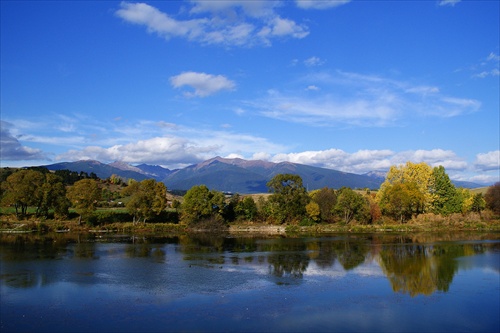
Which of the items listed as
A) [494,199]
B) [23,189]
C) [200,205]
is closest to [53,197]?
[23,189]

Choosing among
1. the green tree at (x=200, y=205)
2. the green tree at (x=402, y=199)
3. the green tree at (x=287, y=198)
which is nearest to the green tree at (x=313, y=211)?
the green tree at (x=287, y=198)

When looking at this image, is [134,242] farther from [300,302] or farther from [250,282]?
[300,302]

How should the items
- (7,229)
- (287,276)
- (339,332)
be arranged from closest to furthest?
1. (339,332)
2. (287,276)
3. (7,229)

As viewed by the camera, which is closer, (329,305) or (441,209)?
(329,305)

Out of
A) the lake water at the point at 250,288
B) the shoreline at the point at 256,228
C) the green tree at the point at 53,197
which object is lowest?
the lake water at the point at 250,288

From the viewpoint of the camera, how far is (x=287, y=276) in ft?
100

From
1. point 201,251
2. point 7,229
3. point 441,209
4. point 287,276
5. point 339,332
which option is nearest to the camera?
point 339,332

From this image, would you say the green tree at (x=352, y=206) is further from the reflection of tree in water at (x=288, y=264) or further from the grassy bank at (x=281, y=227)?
the reflection of tree in water at (x=288, y=264)

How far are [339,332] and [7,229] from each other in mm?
60496

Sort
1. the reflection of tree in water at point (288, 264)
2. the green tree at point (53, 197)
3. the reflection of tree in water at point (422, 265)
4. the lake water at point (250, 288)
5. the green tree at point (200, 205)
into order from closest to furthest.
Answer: the lake water at point (250, 288) → the reflection of tree in water at point (422, 265) → the reflection of tree in water at point (288, 264) → the green tree at point (53, 197) → the green tree at point (200, 205)

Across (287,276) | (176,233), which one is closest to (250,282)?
(287,276)

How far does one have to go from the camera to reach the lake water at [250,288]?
63.3 feet

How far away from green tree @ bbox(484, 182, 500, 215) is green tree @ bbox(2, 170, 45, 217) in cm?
7896

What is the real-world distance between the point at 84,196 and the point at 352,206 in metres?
43.4
